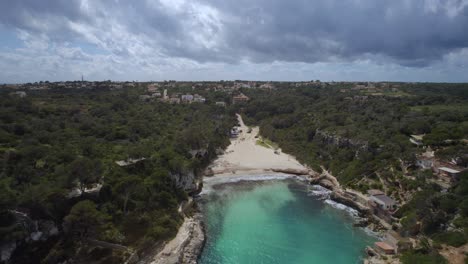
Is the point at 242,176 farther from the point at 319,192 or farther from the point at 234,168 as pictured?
the point at 319,192

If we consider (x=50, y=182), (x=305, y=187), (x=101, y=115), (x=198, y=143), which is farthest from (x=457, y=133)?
(x=101, y=115)

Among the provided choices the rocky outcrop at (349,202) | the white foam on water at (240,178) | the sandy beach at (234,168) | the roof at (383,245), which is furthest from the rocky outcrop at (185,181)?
the roof at (383,245)

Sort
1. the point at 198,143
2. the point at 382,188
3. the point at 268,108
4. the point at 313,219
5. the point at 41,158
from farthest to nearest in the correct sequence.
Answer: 1. the point at 268,108
2. the point at 198,143
3. the point at 382,188
4. the point at 313,219
5. the point at 41,158

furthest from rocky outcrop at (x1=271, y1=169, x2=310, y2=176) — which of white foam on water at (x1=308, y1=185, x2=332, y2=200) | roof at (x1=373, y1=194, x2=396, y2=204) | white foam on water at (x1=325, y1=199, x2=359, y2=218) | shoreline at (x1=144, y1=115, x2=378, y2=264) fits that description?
roof at (x1=373, y1=194, x2=396, y2=204)

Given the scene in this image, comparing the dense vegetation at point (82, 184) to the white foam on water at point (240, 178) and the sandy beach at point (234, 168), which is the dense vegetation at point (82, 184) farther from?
the white foam on water at point (240, 178)

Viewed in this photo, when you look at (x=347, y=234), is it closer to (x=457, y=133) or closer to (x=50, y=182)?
(x=457, y=133)

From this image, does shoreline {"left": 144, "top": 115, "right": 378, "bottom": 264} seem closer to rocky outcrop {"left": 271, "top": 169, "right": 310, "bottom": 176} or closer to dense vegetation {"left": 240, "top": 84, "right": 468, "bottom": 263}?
rocky outcrop {"left": 271, "top": 169, "right": 310, "bottom": 176}
